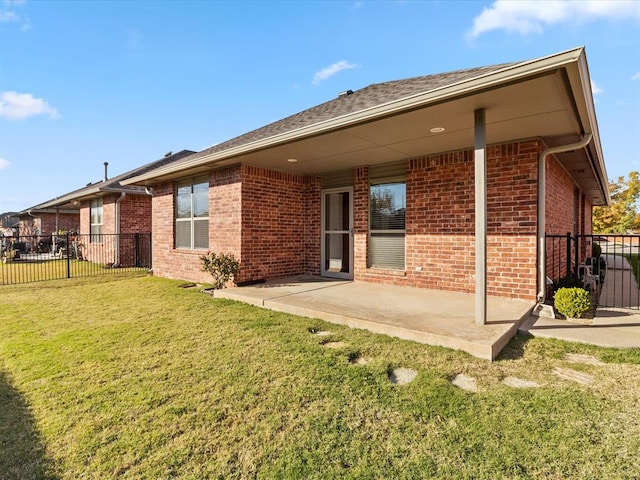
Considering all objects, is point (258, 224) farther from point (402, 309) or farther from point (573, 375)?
point (573, 375)

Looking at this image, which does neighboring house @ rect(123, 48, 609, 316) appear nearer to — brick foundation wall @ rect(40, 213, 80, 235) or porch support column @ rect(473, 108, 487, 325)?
porch support column @ rect(473, 108, 487, 325)

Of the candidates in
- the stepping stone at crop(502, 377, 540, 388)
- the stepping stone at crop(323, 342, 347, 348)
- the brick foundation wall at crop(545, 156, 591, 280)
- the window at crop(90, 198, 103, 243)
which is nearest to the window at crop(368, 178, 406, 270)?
the brick foundation wall at crop(545, 156, 591, 280)

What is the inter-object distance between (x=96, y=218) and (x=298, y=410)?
1527 cm

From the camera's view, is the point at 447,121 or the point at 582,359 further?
the point at 447,121

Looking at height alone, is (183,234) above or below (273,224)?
below

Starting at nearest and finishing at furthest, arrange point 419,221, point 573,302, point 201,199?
1. point 573,302
2. point 419,221
3. point 201,199

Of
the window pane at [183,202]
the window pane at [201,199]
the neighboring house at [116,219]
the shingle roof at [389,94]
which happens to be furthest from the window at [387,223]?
the neighboring house at [116,219]

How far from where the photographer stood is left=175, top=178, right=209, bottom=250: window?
26.3ft

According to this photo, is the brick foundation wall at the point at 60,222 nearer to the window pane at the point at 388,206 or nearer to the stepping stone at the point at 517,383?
the window pane at the point at 388,206

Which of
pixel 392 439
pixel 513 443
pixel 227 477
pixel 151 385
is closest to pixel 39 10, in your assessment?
pixel 151 385

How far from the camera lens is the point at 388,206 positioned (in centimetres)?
688

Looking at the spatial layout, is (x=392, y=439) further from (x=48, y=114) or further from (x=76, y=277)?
(x=48, y=114)

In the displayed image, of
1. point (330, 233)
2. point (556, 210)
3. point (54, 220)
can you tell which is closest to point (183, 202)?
point (330, 233)

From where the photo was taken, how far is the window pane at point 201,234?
8023 mm
